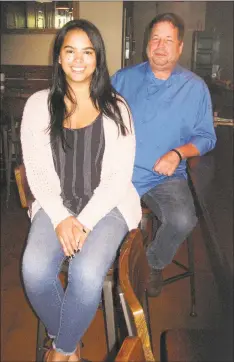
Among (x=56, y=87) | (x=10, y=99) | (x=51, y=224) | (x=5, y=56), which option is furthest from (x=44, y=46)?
(x=51, y=224)

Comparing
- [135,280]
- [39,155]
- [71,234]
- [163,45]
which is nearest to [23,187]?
[39,155]

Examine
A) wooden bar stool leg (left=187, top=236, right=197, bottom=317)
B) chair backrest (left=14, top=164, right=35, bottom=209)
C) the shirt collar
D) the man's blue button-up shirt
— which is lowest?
wooden bar stool leg (left=187, top=236, right=197, bottom=317)

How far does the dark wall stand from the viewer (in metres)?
7.06

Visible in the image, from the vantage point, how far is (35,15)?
4.40m

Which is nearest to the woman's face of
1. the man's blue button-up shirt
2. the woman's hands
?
the man's blue button-up shirt

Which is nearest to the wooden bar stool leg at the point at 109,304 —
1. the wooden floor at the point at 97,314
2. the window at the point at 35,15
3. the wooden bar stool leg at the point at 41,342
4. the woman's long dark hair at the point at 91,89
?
the wooden bar stool leg at the point at 41,342

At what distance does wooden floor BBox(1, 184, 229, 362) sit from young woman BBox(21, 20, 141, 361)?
1.60 feet

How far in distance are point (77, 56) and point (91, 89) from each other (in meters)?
0.14

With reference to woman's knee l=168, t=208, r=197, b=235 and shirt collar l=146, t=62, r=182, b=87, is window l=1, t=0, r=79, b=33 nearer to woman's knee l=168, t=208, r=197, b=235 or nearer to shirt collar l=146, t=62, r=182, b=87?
shirt collar l=146, t=62, r=182, b=87

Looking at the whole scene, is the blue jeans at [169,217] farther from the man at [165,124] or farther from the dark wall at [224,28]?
the dark wall at [224,28]

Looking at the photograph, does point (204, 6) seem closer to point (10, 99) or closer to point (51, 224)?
point (10, 99)

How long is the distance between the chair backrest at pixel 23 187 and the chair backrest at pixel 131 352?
90 centimetres

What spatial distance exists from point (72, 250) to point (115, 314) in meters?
0.27

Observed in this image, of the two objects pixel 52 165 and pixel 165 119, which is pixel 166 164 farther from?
pixel 52 165
